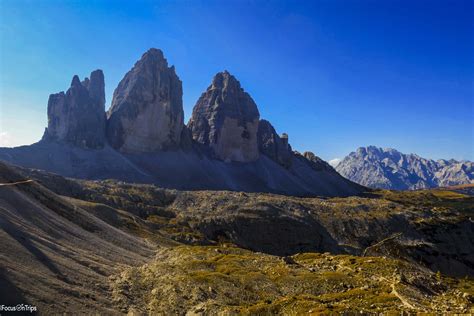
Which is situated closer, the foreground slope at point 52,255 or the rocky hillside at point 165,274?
the foreground slope at point 52,255

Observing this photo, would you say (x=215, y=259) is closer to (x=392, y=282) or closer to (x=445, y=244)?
(x=392, y=282)

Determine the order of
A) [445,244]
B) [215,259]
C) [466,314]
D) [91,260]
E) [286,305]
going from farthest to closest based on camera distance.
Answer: [445,244]
[215,259]
[91,260]
[286,305]
[466,314]

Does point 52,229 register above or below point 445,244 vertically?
above

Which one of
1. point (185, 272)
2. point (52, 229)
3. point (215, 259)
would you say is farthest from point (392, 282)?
point (52, 229)

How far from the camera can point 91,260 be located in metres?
43.6

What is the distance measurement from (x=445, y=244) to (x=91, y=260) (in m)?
126

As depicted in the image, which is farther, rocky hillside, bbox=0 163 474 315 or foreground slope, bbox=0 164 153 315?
rocky hillside, bbox=0 163 474 315

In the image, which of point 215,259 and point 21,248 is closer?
point 21,248

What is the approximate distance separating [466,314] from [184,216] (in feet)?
333

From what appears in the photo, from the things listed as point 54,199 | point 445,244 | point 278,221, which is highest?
point 54,199

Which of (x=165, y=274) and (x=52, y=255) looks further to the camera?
(x=165, y=274)

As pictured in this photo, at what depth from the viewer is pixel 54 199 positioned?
2677 inches

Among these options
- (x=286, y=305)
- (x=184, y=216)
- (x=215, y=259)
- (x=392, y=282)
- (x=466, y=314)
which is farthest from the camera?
(x=184, y=216)

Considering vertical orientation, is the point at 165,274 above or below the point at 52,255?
below
